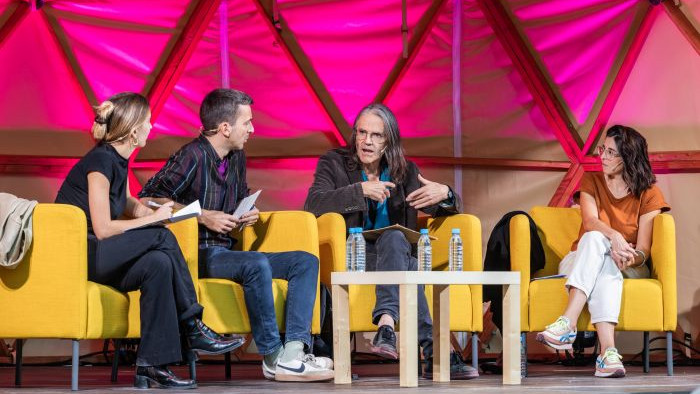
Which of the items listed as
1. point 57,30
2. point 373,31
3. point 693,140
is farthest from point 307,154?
point 693,140

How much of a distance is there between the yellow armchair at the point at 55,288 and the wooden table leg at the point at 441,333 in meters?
1.45

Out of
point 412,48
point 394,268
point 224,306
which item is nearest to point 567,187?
point 412,48

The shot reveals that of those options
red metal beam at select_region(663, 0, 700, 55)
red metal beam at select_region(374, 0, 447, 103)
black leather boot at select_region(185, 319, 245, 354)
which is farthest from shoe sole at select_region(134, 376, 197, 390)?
red metal beam at select_region(663, 0, 700, 55)

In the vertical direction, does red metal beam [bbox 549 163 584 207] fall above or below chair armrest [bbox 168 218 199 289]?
above

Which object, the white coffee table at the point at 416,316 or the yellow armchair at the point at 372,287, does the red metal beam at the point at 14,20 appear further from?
the white coffee table at the point at 416,316

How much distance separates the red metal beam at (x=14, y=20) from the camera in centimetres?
709

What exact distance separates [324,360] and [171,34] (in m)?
3.51

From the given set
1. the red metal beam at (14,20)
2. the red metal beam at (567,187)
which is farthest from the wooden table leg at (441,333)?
the red metal beam at (14,20)

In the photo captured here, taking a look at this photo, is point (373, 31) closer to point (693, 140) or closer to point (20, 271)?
point (693, 140)

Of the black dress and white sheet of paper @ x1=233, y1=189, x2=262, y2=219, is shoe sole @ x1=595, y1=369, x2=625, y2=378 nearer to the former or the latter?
white sheet of paper @ x1=233, y1=189, x2=262, y2=219

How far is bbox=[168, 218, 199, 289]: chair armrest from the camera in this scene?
456 centimetres

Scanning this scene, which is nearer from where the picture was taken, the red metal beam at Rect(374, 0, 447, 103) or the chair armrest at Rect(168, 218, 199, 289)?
the chair armrest at Rect(168, 218, 199, 289)

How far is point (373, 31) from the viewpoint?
747 centimetres

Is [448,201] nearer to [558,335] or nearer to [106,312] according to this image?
[558,335]
